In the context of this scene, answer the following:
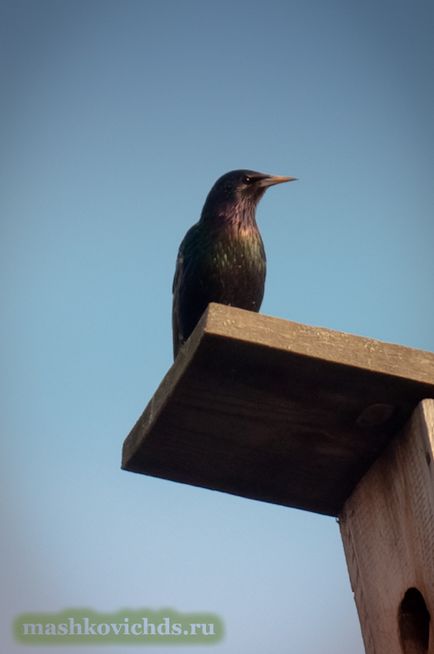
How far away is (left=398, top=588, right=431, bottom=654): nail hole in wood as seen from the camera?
2441mm

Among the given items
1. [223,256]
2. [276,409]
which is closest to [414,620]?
[276,409]

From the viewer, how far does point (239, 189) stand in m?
3.99

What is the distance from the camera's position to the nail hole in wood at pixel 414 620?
244 cm

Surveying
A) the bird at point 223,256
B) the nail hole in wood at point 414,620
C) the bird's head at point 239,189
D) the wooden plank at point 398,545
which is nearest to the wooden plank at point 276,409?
the wooden plank at point 398,545

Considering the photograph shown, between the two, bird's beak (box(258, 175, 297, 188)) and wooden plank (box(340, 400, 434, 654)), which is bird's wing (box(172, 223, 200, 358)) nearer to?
bird's beak (box(258, 175, 297, 188))

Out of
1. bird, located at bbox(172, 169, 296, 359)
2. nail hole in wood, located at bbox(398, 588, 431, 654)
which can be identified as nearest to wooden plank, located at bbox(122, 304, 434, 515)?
nail hole in wood, located at bbox(398, 588, 431, 654)

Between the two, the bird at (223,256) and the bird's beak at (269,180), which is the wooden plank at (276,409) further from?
the bird's beak at (269,180)

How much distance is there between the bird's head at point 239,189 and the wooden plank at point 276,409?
4.85 ft

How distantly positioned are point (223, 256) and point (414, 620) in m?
1.66

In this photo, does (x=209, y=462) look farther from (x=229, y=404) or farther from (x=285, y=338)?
(x=285, y=338)

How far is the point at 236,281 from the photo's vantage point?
369cm

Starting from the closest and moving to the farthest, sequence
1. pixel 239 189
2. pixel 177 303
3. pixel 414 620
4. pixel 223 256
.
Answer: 1. pixel 414 620
2. pixel 223 256
3. pixel 177 303
4. pixel 239 189

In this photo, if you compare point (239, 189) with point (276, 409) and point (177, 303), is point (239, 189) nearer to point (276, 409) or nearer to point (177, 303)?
point (177, 303)

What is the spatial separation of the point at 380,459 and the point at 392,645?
46 cm
